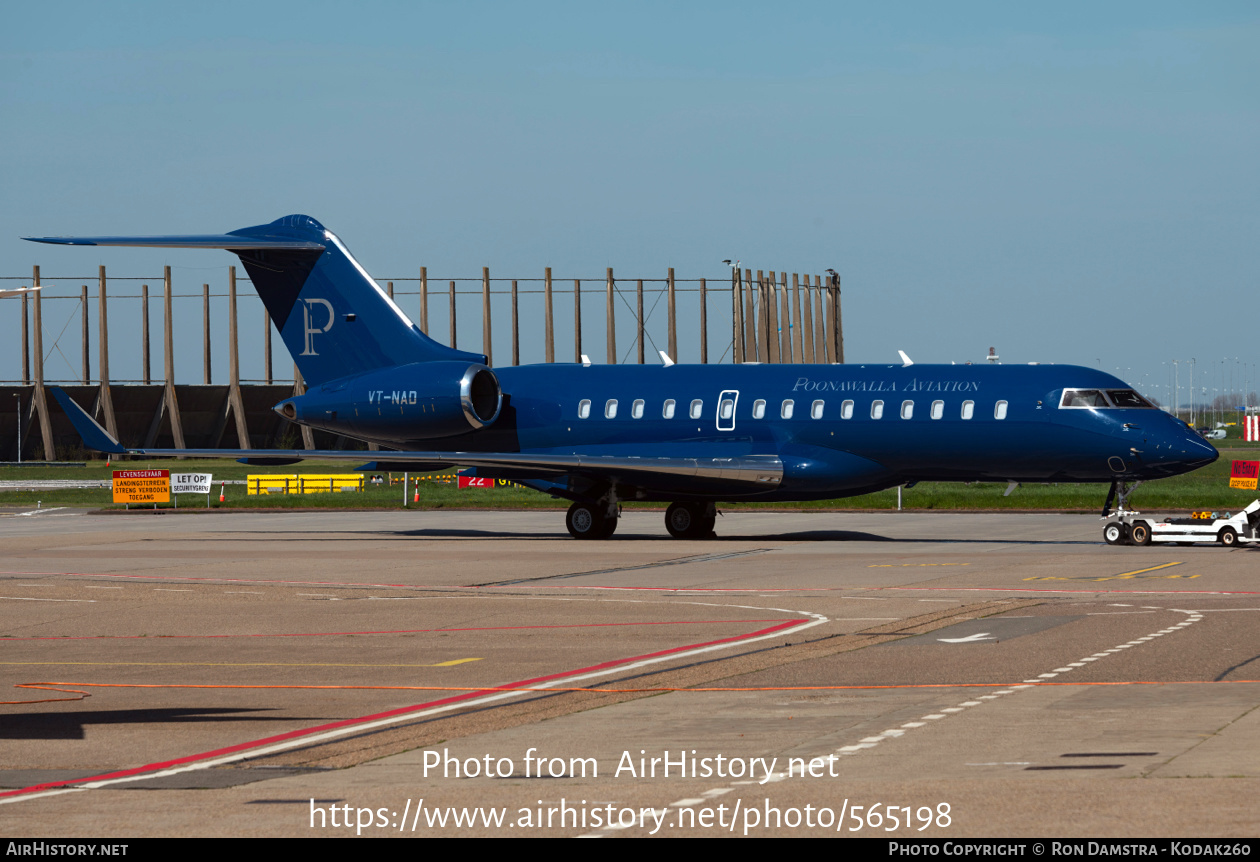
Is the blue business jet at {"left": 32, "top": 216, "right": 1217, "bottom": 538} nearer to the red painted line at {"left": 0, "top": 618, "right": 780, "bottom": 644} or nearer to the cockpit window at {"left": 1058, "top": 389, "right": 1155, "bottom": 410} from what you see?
the cockpit window at {"left": 1058, "top": 389, "right": 1155, "bottom": 410}

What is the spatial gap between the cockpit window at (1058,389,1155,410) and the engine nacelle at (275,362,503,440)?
1479cm

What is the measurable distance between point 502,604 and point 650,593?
2.86 m

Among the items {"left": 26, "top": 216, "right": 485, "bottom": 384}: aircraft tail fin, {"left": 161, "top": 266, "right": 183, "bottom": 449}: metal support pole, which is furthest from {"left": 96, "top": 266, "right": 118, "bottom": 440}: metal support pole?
{"left": 26, "top": 216, "right": 485, "bottom": 384}: aircraft tail fin

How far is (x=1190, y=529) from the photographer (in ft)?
110

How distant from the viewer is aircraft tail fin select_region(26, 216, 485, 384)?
41.1 meters

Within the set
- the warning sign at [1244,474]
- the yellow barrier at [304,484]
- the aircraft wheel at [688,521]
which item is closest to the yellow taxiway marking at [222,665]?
the aircraft wheel at [688,521]

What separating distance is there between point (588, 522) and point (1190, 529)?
1474cm

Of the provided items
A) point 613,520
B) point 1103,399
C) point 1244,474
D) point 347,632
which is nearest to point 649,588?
point 347,632

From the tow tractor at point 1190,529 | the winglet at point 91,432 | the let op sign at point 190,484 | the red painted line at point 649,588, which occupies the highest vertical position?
the winglet at point 91,432

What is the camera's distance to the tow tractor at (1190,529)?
3303 centimetres

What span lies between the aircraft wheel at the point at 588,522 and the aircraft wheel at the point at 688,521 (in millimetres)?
1635

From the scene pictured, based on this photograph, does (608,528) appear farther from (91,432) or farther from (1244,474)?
(1244,474)

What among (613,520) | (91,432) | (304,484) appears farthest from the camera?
(304,484)

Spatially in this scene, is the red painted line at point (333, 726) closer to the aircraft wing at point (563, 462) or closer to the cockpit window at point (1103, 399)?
the aircraft wing at point (563, 462)
